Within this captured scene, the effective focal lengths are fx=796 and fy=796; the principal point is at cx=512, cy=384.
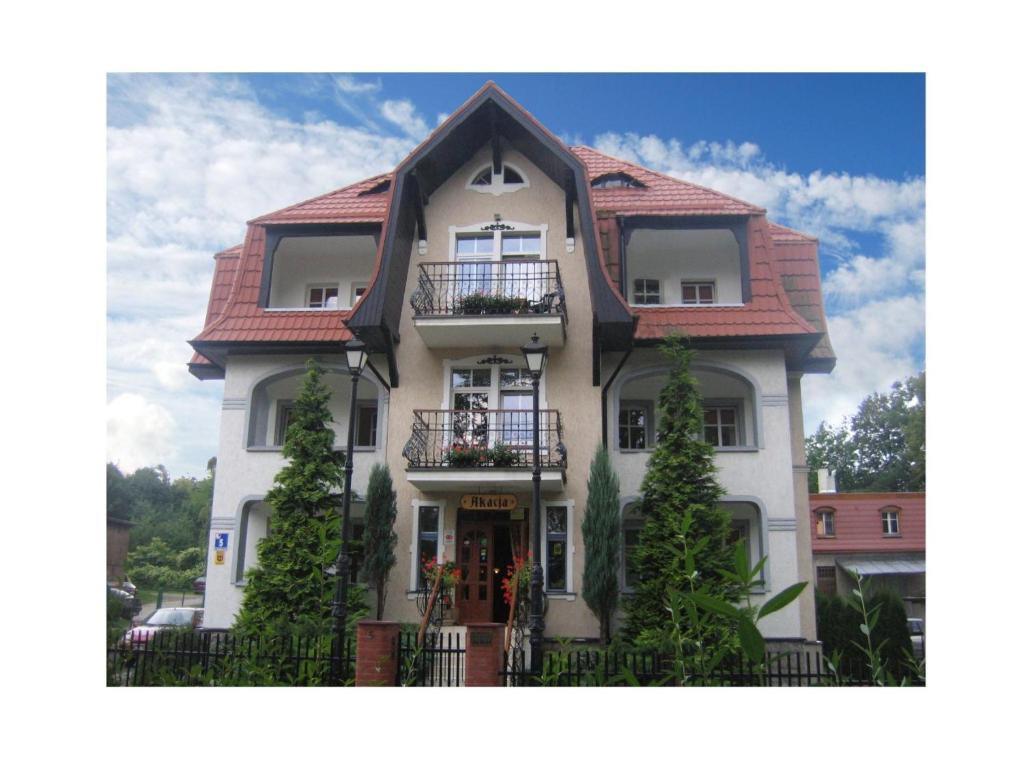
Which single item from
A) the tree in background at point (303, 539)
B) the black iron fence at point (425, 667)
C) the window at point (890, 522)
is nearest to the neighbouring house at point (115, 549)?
the tree in background at point (303, 539)

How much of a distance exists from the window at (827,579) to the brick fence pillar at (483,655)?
1096cm

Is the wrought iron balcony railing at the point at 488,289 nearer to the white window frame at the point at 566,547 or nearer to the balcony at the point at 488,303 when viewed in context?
the balcony at the point at 488,303

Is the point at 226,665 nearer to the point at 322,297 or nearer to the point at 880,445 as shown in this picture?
the point at 322,297

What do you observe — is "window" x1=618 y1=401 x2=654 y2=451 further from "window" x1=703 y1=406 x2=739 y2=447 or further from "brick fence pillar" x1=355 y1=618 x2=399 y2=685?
"brick fence pillar" x1=355 y1=618 x2=399 y2=685

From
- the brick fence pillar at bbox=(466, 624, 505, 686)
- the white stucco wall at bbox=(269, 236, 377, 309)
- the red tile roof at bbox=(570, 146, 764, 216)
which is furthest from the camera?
the white stucco wall at bbox=(269, 236, 377, 309)

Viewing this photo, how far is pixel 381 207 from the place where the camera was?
43.8 feet

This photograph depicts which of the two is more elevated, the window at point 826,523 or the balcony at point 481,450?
the balcony at point 481,450

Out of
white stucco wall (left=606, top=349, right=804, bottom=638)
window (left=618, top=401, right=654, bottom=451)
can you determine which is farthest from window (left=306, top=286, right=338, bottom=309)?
window (left=618, top=401, right=654, bottom=451)

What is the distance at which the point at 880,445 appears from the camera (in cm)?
1552

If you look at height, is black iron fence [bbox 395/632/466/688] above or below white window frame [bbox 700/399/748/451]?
below

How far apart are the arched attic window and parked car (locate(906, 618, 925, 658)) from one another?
322 inches

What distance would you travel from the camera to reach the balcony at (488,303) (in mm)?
11906

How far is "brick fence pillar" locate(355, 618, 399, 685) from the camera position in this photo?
8.20 metres

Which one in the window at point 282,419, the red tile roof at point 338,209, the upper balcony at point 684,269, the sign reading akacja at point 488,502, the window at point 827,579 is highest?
the red tile roof at point 338,209
